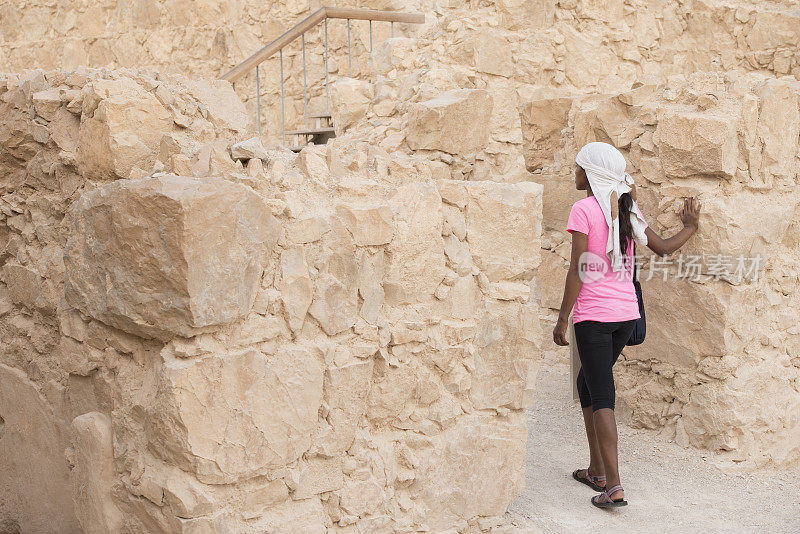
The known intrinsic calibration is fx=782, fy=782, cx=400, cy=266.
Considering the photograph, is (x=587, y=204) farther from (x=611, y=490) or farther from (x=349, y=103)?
(x=349, y=103)

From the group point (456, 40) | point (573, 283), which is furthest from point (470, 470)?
point (456, 40)

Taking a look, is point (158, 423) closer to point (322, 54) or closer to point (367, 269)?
point (367, 269)

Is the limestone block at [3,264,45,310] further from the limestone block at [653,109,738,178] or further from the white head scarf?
the limestone block at [653,109,738,178]

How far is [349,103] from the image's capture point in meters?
5.32

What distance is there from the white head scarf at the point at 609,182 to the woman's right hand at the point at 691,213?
69 cm

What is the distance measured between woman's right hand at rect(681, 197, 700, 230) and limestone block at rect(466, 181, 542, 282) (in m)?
1.18

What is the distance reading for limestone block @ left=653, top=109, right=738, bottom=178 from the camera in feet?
12.3

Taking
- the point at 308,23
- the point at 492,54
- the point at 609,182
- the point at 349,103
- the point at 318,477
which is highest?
the point at 308,23

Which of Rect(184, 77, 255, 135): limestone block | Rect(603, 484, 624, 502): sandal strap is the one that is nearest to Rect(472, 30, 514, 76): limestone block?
Rect(184, 77, 255, 135): limestone block

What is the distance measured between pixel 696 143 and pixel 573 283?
118 cm

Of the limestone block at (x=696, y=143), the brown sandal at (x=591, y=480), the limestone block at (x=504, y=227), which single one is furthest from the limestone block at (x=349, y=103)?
the brown sandal at (x=591, y=480)

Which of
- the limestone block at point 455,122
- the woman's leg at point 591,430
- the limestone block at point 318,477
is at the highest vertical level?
the limestone block at point 455,122

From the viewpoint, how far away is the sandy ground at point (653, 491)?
3.24 m

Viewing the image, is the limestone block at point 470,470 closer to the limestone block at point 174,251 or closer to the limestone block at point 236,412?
the limestone block at point 236,412
